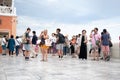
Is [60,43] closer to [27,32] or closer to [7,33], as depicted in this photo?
[27,32]

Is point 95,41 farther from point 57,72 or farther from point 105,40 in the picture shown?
point 57,72

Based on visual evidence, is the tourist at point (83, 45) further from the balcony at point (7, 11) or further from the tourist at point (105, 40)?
the balcony at point (7, 11)

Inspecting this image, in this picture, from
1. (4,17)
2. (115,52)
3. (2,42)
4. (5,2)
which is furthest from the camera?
(5,2)

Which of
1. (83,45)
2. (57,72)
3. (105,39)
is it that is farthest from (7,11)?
(57,72)

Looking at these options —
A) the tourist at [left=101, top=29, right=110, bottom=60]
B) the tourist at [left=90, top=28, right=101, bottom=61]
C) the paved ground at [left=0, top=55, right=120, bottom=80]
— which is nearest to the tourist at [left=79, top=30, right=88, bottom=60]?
the tourist at [left=90, top=28, right=101, bottom=61]

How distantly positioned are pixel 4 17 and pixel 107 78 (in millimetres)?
29050

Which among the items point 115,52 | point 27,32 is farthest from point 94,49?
point 27,32

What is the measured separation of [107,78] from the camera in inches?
324

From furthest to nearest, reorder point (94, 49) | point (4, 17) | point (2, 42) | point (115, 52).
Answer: point (4, 17) < point (2, 42) < point (115, 52) < point (94, 49)

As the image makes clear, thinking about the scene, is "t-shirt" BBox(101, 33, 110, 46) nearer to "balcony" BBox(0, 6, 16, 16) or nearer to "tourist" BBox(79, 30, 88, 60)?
"tourist" BBox(79, 30, 88, 60)

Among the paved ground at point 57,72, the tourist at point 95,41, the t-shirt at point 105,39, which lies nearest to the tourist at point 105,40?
the t-shirt at point 105,39

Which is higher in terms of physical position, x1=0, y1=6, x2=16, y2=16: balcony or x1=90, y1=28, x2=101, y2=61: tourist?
x1=0, y1=6, x2=16, y2=16: balcony

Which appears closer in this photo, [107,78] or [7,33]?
[107,78]

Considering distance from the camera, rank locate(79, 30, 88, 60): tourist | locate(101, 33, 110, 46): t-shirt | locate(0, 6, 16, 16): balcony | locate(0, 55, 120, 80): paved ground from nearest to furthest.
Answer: locate(0, 55, 120, 80): paved ground, locate(101, 33, 110, 46): t-shirt, locate(79, 30, 88, 60): tourist, locate(0, 6, 16, 16): balcony
